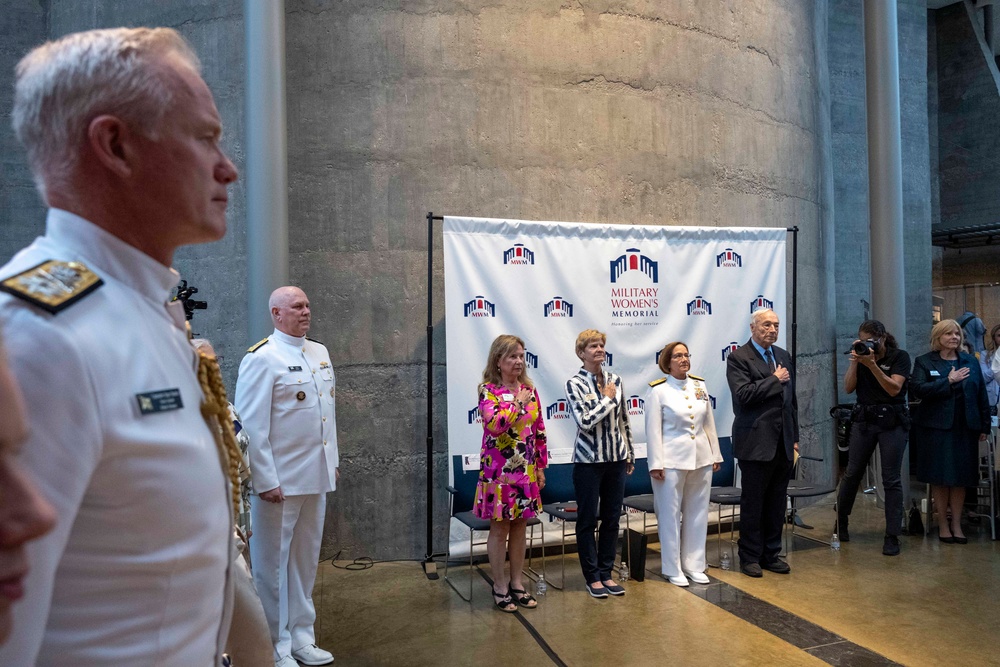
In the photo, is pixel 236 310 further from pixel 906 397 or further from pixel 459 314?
pixel 906 397

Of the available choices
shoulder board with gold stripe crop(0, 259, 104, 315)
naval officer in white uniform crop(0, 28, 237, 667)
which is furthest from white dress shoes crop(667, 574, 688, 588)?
shoulder board with gold stripe crop(0, 259, 104, 315)

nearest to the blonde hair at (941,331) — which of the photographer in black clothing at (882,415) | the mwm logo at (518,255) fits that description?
the photographer in black clothing at (882,415)

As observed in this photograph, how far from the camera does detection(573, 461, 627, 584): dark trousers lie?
4.86 metres

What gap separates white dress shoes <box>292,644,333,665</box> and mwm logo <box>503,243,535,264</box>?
9.17 ft

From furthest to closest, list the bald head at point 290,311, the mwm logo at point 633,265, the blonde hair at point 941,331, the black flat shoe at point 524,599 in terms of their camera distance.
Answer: the blonde hair at point 941,331, the mwm logo at point 633,265, the black flat shoe at point 524,599, the bald head at point 290,311

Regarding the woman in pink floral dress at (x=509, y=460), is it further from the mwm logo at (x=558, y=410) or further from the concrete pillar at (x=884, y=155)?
the concrete pillar at (x=884, y=155)

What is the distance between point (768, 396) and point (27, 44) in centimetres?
637

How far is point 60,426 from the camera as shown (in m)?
0.81

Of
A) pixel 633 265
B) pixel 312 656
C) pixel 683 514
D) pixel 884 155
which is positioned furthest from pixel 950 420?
pixel 312 656

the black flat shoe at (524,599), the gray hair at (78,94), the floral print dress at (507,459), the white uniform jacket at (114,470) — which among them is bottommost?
the black flat shoe at (524,599)

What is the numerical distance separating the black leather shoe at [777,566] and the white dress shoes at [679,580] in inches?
25.9

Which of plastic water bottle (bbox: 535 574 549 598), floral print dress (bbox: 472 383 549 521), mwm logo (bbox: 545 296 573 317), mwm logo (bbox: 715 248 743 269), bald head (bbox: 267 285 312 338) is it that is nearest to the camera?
bald head (bbox: 267 285 312 338)

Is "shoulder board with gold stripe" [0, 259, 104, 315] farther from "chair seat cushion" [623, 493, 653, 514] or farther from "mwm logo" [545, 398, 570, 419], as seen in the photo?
"chair seat cushion" [623, 493, 653, 514]

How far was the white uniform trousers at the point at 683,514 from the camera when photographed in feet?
17.2
